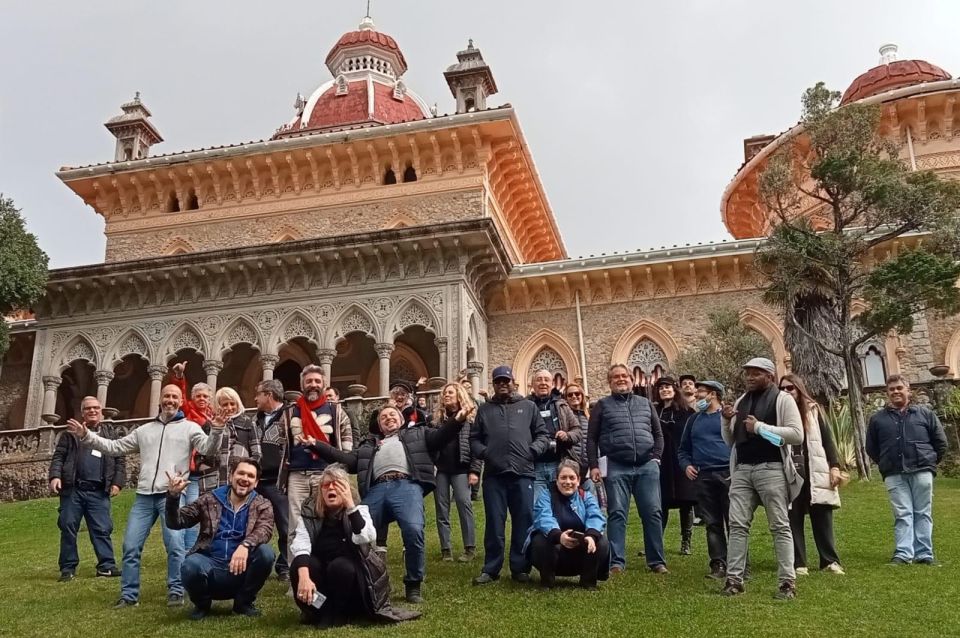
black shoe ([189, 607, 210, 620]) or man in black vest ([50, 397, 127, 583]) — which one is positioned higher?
man in black vest ([50, 397, 127, 583])

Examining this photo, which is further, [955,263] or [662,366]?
[662,366]

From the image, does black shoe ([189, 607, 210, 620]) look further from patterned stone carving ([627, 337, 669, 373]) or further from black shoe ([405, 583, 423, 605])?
patterned stone carving ([627, 337, 669, 373])

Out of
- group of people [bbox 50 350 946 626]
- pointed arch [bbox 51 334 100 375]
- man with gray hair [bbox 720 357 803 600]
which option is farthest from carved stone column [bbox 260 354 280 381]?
man with gray hair [bbox 720 357 803 600]

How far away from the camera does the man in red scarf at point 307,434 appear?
6.76m

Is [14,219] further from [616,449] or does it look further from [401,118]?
[616,449]

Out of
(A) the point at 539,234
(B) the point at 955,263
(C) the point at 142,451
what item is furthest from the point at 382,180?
(C) the point at 142,451

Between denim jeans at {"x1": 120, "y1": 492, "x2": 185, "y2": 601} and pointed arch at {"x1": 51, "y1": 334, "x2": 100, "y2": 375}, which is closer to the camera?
denim jeans at {"x1": 120, "y1": 492, "x2": 185, "y2": 601}

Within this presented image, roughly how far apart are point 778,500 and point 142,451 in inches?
201

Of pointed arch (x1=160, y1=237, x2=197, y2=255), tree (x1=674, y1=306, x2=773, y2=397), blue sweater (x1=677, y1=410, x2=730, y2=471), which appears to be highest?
pointed arch (x1=160, y1=237, x2=197, y2=255)

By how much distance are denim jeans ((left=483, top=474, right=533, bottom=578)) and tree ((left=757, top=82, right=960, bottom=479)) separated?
26.2ft

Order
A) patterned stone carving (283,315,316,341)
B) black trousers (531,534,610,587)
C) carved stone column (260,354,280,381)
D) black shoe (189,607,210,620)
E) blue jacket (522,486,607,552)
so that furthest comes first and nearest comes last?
patterned stone carving (283,315,316,341) → carved stone column (260,354,280,381) → blue jacket (522,486,607,552) → black trousers (531,534,610,587) → black shoe (189,607,210,620)

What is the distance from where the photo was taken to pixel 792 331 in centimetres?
1512

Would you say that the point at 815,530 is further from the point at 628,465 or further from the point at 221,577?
the point at 221,577

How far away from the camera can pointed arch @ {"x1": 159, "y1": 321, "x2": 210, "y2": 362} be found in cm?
2012
